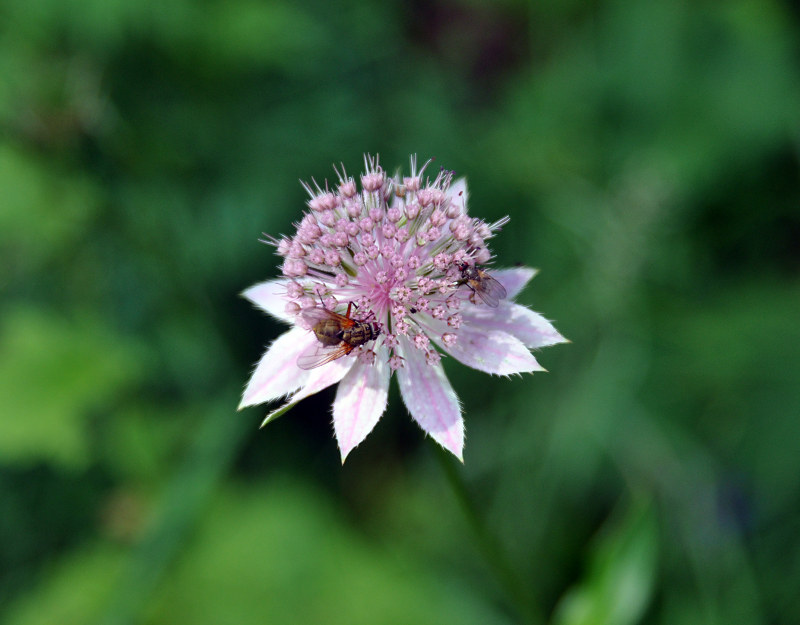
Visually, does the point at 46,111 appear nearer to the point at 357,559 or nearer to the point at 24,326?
the point at 24,326

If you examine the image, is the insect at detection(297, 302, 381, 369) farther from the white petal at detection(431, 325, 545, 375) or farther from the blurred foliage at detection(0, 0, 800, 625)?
the blurred foliage at detection(0, 0, 800, 625)

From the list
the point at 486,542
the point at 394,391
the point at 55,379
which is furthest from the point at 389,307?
the point at 55,379

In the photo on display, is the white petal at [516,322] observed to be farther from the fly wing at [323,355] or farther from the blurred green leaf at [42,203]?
the blurred green leaf at [42,203]

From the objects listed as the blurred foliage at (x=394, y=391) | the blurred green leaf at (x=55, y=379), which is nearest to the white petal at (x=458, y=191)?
the blurred foliage at (x=394, y=391)

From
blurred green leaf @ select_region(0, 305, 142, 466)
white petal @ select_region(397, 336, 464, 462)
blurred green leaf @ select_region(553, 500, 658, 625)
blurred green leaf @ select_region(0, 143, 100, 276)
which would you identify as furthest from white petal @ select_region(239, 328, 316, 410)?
blurred green leaf @ select_region(0, 143, 100, 276)

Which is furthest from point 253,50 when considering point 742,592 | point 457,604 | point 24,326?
point 742,592

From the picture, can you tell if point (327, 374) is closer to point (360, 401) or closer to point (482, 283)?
point (360, 401)
